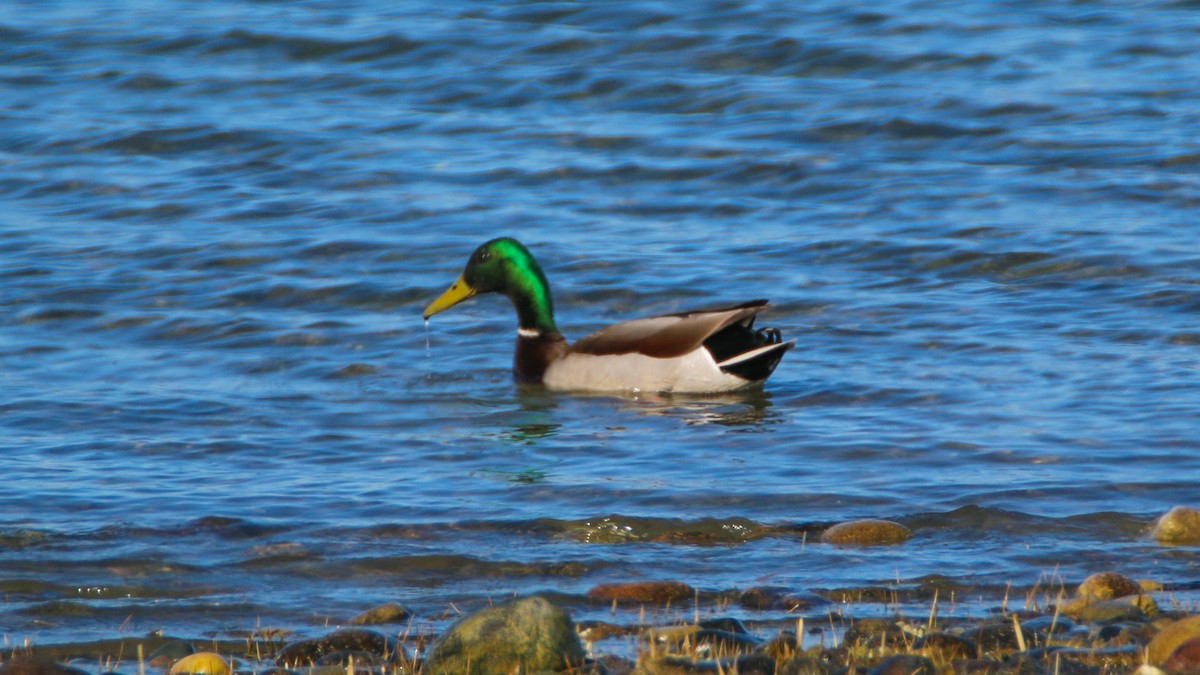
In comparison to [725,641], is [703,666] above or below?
above

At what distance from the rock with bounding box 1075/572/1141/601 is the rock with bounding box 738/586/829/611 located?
867 millimetres

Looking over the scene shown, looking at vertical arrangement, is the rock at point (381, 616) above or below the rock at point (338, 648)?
below

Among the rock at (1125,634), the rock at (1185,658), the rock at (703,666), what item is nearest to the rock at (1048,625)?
the rock at (1125,634)

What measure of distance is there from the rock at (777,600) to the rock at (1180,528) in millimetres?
1547

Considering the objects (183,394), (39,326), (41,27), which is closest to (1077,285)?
(183,394)

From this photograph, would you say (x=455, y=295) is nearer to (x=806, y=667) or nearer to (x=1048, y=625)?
(x=1048, y=625)

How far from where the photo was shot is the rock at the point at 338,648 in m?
5.27

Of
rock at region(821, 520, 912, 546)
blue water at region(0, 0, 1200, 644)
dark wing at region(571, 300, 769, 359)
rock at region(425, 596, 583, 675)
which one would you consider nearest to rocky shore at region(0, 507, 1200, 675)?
rock at region(425, 596, 583, 675)

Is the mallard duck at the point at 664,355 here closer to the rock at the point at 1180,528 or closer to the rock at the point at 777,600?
the rock at the point at 1180,528

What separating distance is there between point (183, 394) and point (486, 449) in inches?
78.9

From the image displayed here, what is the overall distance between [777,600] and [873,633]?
25.4 inches

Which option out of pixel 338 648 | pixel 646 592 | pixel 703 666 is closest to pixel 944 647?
pixel 703 666

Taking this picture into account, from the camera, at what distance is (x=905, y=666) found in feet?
15.3

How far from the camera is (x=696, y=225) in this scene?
1358cm
